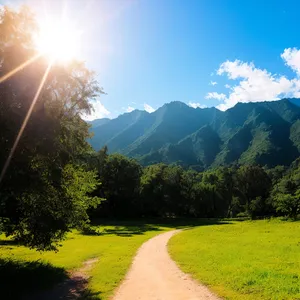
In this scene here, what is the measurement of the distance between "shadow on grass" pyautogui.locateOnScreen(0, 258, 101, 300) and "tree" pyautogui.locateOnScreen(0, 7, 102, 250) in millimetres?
2071

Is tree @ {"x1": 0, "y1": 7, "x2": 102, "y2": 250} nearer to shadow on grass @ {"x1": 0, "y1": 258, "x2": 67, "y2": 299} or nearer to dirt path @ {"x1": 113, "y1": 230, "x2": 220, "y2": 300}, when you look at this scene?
shadow on grass @ {"x1": 0, "y1": 258, "x2": 67, "y2": 299}

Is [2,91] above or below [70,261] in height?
above

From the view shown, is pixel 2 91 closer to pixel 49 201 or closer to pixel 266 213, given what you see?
pixel 49 201

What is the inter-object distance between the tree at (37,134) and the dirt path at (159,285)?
22.2ft

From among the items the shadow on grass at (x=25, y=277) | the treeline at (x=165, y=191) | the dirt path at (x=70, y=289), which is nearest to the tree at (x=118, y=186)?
the treeline at (x=165, y=191)

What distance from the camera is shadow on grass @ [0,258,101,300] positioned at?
16844 millimetres

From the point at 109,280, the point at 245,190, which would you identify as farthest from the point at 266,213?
the point at 109,280

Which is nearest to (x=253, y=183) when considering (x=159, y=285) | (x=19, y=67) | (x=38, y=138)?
(x=159, y=285)

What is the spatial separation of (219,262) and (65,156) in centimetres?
1363

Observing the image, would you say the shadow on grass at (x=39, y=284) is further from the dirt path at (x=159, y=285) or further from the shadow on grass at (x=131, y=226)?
the shadow on grass at (x=131, y=226)

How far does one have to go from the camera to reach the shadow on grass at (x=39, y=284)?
16844 mm

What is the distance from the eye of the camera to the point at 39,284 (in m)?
19.3

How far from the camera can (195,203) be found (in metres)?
125

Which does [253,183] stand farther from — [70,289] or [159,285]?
[70,289]
